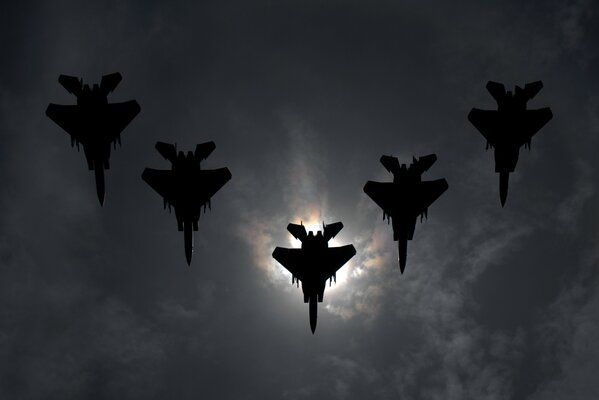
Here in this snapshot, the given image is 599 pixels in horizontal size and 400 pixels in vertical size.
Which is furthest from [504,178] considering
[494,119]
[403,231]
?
[403,231]

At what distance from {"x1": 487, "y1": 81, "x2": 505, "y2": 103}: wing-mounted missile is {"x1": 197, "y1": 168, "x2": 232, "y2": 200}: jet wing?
22279 millimetres

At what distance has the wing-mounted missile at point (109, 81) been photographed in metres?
53.9

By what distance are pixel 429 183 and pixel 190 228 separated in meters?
20.4

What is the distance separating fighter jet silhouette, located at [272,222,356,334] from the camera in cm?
5397

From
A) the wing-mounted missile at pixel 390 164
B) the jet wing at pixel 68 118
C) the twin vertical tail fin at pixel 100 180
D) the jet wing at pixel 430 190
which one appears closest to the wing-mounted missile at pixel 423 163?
the wing-mounted missile at pixel 390 164

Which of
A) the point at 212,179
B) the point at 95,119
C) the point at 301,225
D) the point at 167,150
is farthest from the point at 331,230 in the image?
the point at 95,119

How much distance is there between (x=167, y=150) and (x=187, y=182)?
3.09 m

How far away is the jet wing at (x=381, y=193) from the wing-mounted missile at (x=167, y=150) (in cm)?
1605

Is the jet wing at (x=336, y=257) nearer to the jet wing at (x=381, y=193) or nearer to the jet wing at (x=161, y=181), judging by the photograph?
the jet wing at (x=381, y=193)

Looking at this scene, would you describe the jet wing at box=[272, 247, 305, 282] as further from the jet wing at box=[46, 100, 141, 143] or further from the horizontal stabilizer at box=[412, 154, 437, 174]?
the jet wing at box=[46, 100, 141, 143]

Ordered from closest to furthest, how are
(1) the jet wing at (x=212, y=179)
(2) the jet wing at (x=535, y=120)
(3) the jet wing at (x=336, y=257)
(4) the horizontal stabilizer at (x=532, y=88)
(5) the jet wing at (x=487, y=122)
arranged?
(4) the horizontal stabilizer at (x=532, y=88) → (2) the jet wing at (x=535, y=120) → (5) the jet wing at (x=487, y=122) → (1) the jet wing at (x=212, y=179) → (3) the jet wing at (x=336, y=257)

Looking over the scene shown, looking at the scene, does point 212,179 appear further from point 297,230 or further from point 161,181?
point 297,230

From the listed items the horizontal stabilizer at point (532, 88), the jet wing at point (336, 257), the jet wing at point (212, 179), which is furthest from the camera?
the jet wing at point (336, 257)

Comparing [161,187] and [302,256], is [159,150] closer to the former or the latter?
[161,187]
